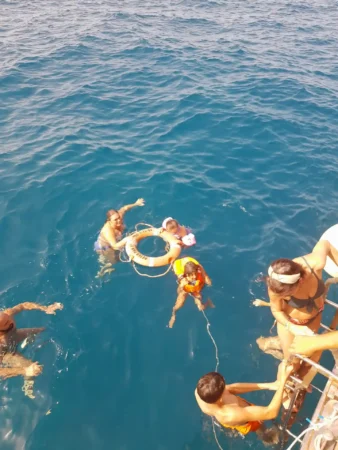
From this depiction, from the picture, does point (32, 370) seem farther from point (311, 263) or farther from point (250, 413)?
point (311, 263)

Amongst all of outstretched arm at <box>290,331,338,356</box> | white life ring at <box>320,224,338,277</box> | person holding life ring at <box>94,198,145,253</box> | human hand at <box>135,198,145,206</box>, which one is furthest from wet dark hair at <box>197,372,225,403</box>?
human hand at <box>135,198,145,206</box>

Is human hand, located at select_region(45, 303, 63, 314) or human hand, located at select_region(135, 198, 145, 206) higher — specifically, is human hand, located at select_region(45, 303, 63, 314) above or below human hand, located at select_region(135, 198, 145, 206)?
below

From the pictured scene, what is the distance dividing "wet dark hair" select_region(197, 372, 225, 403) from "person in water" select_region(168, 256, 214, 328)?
115 inches

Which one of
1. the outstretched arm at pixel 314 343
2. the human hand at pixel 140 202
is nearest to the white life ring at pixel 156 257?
the human hand at pixel 140 202

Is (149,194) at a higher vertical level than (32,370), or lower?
higher

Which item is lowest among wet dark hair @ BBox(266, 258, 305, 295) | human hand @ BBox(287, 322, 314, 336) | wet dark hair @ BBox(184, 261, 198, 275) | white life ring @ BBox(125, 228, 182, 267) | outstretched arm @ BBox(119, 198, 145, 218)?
white life ring @ BBox(125, 228, 182, 267)

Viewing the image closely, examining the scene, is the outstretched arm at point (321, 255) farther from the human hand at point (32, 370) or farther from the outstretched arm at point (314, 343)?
the human hand at point (32, 370)

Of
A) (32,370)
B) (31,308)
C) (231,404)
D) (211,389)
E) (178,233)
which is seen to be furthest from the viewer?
(178,233)

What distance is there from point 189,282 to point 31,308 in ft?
10.5

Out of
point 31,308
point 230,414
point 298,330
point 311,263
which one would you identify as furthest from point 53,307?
point 311,263

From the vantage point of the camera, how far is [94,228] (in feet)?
31.4

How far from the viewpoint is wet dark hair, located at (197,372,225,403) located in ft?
14.6

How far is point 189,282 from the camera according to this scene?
7484 millimetres

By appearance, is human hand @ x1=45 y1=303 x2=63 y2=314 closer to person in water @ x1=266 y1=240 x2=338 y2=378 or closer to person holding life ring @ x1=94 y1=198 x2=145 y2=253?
person holding life ring @ x1=94 y1=198 x2=145 y2=253
